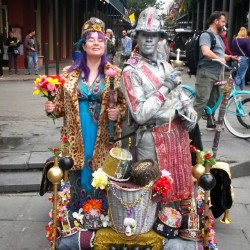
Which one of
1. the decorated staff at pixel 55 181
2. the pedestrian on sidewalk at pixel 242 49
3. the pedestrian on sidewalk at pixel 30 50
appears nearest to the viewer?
the decorated staff at pixel 55 181

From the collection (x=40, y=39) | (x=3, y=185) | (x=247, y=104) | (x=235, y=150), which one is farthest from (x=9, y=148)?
(x=40, y=39)

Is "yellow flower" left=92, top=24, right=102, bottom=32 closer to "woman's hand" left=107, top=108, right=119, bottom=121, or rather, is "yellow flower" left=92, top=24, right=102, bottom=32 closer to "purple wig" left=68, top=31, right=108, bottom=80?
"purple wig" left=68, top=31, right=108, bottom=80

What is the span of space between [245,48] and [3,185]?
7866 millimetres

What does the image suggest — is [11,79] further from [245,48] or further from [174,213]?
[174,213]

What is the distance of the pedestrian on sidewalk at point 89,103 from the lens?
3.50 metres

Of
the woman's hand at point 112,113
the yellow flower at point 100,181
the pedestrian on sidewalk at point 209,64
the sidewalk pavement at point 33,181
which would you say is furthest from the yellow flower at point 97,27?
the pedestrian on sidewalk at point 209,64

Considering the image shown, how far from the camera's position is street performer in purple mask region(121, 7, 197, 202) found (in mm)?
3117

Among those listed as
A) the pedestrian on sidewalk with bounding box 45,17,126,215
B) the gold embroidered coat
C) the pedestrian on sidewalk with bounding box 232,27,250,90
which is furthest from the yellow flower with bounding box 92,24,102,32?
the pedestrian on sidewalk with bounding box 232,27,250,90

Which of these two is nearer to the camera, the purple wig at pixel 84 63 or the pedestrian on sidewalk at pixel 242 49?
the purple wig at pixel 84 63

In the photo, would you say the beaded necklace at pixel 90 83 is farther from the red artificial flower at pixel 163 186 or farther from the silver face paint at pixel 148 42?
the red artificial flower at pixel 163 186

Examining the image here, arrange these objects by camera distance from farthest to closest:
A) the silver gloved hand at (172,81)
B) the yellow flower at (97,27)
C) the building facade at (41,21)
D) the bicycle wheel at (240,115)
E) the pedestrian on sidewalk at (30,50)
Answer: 1. the building facade at (41,21)
2. the pedestrian on sidewalk at (30,50)
3. the bicycle wheel at (240,115)
4. the yellow flower at (97,27)
5. the silver gloved hand at (172,81)

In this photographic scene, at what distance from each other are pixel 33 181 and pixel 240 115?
3.58m

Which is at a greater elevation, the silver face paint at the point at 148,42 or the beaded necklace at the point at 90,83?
the silver face paint at the point at 148,42

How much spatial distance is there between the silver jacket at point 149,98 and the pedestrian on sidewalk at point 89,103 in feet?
1.17
